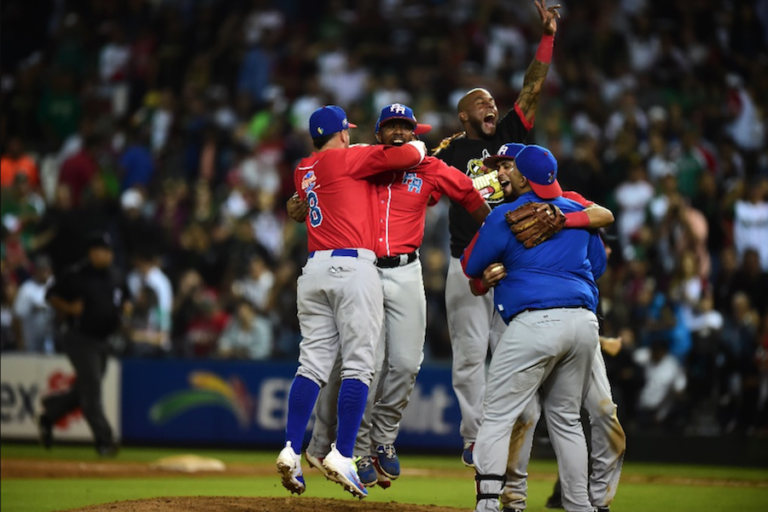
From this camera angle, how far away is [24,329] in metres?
16.2

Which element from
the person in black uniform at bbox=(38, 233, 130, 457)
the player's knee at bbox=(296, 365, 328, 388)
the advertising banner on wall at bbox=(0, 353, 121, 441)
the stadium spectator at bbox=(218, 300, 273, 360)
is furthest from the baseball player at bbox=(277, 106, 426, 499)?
the advertising banner on wall at bbox=(0, 353, 121, 441)

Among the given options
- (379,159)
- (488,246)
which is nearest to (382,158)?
(379,159)

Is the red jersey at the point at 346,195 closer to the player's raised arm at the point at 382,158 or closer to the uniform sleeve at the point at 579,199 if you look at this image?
the player's raised arm at the point at 382,158

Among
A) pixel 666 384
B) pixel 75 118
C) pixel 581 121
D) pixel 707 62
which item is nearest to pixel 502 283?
pixel 666 384

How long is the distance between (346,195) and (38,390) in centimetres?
836

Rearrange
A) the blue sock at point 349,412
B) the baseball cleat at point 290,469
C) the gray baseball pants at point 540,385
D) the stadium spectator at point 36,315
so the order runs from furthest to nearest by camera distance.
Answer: the stadium spectator at point 36,315, the blue sock at point 349,412, the baseball cleat at point 290,469, the gray baseball pants at point 540,385

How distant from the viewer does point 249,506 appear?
8.38 metres

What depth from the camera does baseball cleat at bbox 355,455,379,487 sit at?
27.1ft

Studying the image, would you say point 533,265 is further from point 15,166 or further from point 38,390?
point 15,166

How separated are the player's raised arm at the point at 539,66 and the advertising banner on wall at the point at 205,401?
6638mm

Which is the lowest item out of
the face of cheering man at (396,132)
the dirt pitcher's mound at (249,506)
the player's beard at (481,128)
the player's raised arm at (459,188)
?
the dirt pitcher's mound at (249,506)

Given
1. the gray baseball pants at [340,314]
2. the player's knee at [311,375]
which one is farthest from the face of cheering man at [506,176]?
the player's knee at [311,375]

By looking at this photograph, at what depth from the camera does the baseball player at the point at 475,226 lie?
28.2 ft

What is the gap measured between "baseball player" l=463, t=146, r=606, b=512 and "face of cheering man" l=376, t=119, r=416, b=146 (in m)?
0.95
